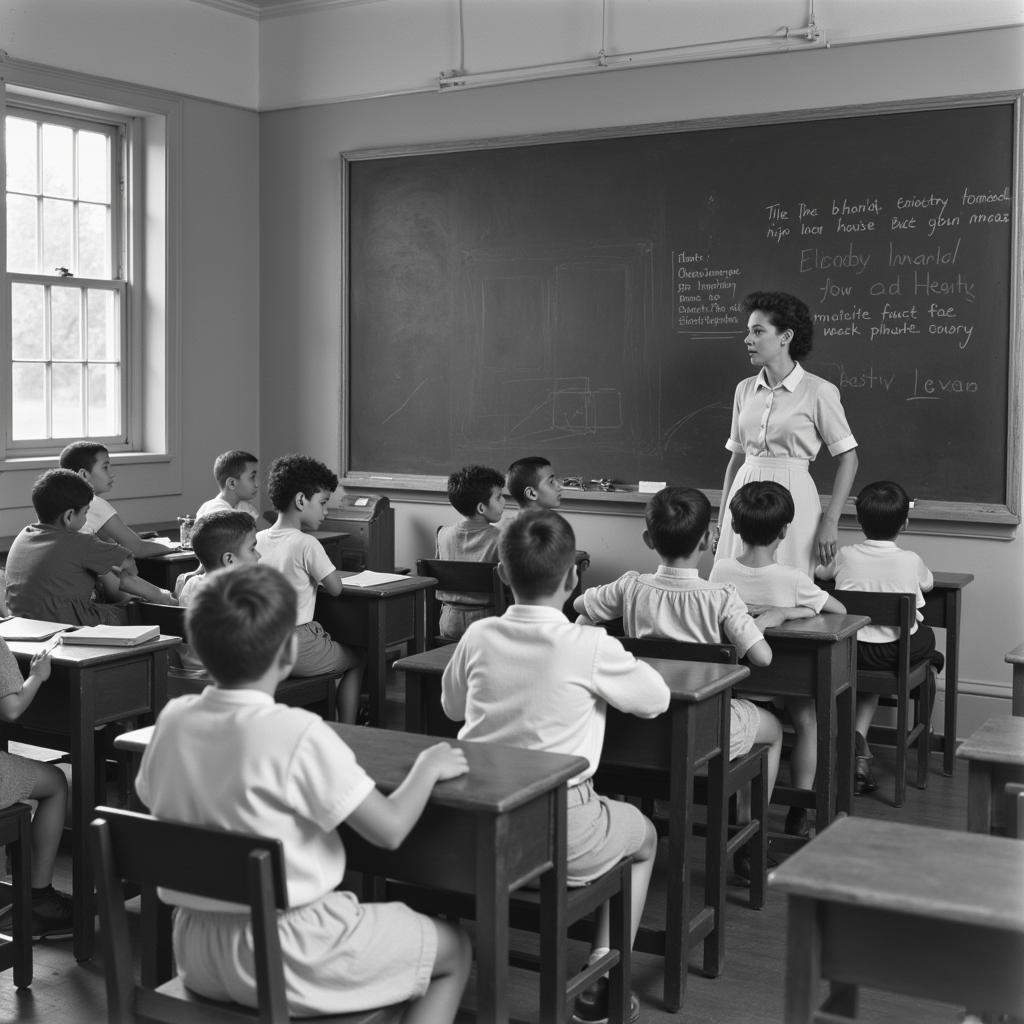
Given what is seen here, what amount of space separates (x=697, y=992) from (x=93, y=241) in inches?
189

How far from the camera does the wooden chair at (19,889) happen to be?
2.81 metres

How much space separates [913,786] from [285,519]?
233 cm

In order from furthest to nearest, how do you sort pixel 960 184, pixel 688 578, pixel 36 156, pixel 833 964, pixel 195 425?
pixel 195 425 < pixel 36 156 < pixel 960 184 < pixel 688 578 < pixel 833 964

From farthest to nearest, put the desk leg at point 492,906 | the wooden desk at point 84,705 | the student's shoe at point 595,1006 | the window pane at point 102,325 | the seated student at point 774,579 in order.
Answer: the window pane at point 102,325 → the seated student at point 774,579 → the wooden desk at point 84,705 → the student's shoe at point 595,1006 → the desk leg at point 492,906

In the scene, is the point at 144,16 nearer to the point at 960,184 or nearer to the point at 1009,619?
the point at 960,184

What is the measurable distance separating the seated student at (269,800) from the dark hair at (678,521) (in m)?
1.49

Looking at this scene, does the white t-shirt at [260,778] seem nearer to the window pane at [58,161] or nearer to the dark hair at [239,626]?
→ the dark hair at [239,626]

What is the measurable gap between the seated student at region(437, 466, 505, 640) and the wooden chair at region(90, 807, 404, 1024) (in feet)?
10.0

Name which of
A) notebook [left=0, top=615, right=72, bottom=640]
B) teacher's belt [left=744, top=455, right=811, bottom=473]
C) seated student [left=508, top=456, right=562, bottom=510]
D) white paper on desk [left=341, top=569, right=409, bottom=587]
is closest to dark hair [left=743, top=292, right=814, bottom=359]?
teacher's belt [left=744, top=455, right=811, bottom=473]

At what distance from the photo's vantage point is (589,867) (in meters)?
2.47

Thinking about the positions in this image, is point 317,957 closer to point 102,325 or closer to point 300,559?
point 300,559

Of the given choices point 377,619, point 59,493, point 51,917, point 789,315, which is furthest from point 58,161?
point 51,917

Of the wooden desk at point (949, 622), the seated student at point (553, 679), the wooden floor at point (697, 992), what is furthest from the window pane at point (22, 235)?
the seated student at point (553, 679)

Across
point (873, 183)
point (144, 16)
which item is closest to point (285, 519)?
point (873, 183)
